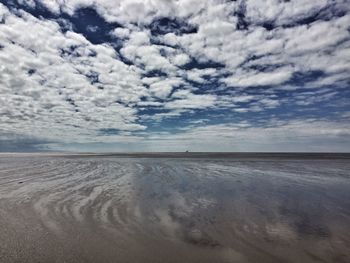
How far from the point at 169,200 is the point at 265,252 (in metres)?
5.00

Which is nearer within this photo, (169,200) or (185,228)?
(185,228)

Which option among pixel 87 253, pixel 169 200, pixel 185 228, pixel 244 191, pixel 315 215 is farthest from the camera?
pixel 244 191

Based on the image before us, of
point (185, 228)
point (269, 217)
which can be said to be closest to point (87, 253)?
point (185, 228)

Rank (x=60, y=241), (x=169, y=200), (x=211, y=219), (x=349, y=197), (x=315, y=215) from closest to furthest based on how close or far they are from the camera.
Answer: (x=60, y=241) → (x=211, y=219) → (x=315, y=215) → (x=169, y=200) → (x=349, y=197)

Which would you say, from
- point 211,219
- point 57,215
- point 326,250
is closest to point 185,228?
point 211,219

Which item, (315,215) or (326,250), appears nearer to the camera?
(326,250)

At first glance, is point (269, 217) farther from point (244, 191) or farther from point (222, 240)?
point (244, 191)

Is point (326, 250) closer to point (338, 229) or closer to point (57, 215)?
point (338, 229)

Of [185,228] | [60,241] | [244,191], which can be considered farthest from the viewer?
[244,191]

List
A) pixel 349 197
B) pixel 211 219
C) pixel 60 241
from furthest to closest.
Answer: pixel 349 197 → pixel 211 219 → pixel 60 241

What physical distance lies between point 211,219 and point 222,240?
1626mm

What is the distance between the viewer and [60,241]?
496 centimetres

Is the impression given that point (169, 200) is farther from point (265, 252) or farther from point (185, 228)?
point (265, 252)

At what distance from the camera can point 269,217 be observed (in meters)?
7.07
